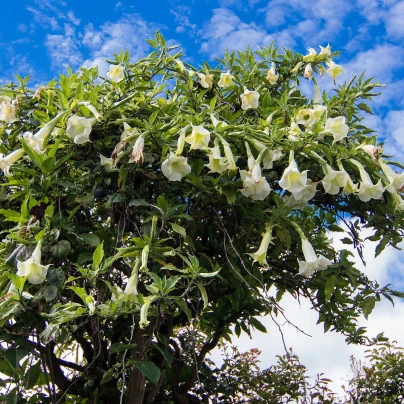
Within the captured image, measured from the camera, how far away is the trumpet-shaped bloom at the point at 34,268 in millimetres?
→ 2129

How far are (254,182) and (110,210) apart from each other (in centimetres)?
72

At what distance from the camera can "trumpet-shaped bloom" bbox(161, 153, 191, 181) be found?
227 cm

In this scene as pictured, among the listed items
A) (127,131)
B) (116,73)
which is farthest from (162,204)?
(116,73)

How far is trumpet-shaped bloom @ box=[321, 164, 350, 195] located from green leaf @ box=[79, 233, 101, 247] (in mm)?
897

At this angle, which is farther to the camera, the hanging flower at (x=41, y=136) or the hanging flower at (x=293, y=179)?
the hanging flower at (x=41, y=136)

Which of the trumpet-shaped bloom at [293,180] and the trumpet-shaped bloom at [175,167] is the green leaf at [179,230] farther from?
the trumpet-shaped bloom at [293,180]

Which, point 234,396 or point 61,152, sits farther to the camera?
point 234,396

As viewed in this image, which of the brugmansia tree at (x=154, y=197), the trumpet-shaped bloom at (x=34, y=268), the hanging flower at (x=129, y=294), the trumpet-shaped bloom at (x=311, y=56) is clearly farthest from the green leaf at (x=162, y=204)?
the trumpet-shaped bloom at (x=311, y=56)

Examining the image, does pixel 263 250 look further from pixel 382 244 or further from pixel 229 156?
pixel 382 244

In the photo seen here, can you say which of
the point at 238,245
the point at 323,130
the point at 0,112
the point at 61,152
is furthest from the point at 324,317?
the point at 0,112

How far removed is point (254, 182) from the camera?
224cm

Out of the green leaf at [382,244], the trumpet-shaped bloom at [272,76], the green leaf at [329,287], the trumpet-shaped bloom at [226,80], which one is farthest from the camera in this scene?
the trumpet-shaped bloom at [272,76]

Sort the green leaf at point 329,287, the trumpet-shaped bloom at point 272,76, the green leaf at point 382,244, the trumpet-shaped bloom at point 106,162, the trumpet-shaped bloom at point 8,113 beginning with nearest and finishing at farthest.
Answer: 1. the trumpet-shaped bloom at point 106,162
2. the green leaf at point 329,287
3. the green leaf at point 382,244
4. the trumpet-shaped bloom at point 8,113
5. the trumpet-shaped bloom at point 272,76

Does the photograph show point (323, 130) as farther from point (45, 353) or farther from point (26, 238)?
point (45, 353)
